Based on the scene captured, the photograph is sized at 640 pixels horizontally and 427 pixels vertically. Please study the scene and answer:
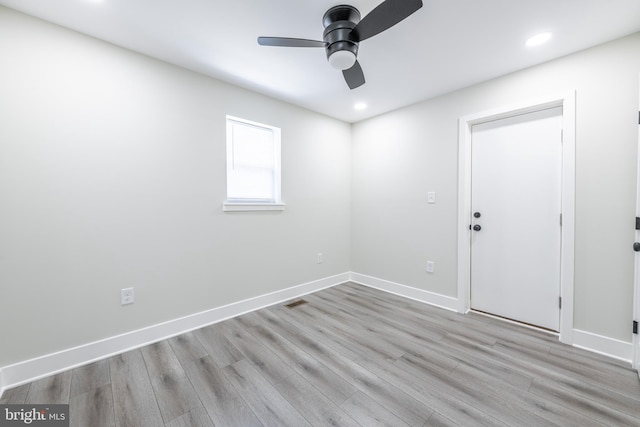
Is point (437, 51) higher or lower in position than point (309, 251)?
higher

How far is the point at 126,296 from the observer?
6.73ft

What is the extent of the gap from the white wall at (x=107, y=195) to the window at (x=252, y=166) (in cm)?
12

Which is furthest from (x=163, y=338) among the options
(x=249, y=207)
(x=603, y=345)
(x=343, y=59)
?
(x=603, y=345)

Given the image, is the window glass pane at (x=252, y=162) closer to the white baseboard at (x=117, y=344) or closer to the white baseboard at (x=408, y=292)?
the white baseboard at (x=117, y=344)

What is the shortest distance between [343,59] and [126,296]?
2.44 meters

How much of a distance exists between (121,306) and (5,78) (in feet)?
5.60

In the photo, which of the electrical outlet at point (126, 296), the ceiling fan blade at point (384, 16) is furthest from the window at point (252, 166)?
the ceiling fan blade at point (384, 16)

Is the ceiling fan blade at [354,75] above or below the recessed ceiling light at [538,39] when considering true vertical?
below

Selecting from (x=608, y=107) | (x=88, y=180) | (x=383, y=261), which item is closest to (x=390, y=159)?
(x=383, y=261)

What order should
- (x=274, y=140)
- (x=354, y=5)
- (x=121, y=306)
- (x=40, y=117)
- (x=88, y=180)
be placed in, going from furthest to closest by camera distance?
(x=274, y=140) < (x=121, y=306) < (x=88, y=180) < (x=40, y=117) < (x=354, y=5)

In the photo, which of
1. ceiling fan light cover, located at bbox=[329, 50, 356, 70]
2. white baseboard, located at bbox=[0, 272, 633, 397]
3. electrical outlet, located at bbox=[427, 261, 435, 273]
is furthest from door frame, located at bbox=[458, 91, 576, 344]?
ceiling fan light cover, located at bbox=[329, 50, 356, 70]

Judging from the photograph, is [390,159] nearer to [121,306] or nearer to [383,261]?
[383,261]

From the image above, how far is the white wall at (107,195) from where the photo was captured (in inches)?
66.0

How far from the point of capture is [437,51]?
81.7 inches
